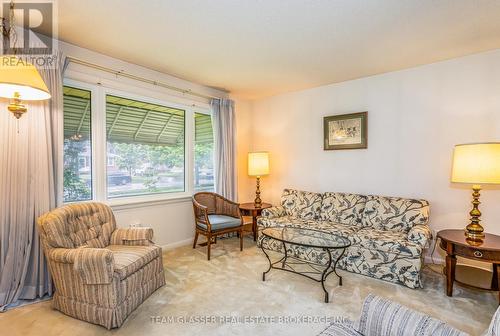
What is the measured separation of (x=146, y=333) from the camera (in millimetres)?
1966

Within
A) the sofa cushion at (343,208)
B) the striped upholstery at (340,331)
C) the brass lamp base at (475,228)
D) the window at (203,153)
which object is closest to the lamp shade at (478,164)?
the brass lamp base at (475,228)

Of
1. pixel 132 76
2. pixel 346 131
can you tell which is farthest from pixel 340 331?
pixel 132 76

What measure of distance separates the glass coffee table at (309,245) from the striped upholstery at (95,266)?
1247 mm

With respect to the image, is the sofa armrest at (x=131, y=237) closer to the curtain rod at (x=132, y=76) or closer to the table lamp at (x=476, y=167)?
the curtain rod at (x=132, y=76)

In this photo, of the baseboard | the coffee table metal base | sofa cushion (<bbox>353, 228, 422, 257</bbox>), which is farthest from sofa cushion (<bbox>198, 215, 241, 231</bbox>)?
sofa cushion (<bbox>353, 228, 422, 257</bbox>)

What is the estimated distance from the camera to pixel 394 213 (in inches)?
129

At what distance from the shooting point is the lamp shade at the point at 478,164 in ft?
7.67

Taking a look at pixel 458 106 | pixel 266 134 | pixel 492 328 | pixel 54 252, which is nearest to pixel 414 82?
pixel 458 106

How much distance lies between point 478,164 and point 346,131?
70.4 inches

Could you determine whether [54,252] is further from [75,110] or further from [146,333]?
[75,110]

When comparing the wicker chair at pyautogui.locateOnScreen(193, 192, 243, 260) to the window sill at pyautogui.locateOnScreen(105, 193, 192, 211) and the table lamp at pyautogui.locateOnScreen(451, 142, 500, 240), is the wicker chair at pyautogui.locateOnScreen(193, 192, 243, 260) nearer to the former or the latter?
the window sill at pyautogui.locateOnScreen(105, 193, 192, 211)

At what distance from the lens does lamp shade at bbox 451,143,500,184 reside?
2.34m

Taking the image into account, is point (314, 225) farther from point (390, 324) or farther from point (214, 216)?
point (390, 324)

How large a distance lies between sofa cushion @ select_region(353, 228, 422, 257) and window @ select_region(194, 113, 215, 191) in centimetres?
246
